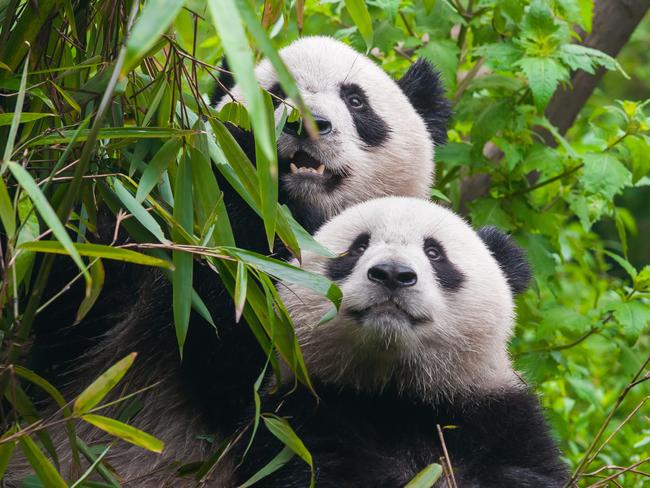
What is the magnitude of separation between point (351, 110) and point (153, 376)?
1180 millimetres

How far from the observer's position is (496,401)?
9.57ft

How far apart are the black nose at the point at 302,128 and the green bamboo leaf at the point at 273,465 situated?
38.0 inches

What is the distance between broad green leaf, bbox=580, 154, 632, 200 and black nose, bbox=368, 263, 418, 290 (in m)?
1.54

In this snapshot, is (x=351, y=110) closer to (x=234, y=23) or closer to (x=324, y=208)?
(x=324, y=208)

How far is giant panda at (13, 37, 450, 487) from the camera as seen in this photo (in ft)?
9.96

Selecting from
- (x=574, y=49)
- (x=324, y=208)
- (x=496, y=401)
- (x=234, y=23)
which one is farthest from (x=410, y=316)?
(x=574, y=49)

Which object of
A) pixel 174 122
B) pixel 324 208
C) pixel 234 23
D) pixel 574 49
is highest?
pixel 234 23

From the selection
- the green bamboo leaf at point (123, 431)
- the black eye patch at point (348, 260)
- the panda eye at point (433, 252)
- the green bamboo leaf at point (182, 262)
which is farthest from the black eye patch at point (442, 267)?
the green bamboo leaf at point (123, 431)

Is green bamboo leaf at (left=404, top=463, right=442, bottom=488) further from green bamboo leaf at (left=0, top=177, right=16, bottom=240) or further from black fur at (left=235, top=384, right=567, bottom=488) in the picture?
green bamboo leaf at (left=0, top=177, right=16, bottom=240)

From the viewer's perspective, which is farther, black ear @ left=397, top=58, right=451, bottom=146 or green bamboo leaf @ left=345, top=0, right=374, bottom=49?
black ear @ left=397, top=58, right=451, bottom=146

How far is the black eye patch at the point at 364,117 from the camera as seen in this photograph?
3.62m

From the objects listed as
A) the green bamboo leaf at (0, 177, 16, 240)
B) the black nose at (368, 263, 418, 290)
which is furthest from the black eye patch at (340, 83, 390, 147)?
the green bamboo leaf at (0, 177, 16, 240)

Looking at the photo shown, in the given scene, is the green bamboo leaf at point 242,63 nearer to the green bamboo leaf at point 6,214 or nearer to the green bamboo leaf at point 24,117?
the green bamboo leaf at point 6,214

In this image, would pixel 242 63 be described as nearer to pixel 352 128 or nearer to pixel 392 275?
pixel 392 275
